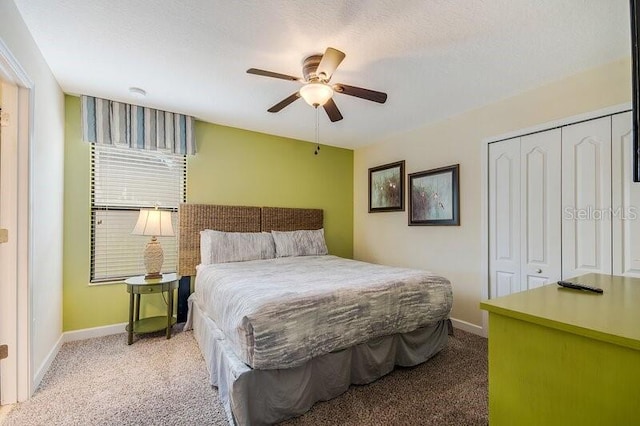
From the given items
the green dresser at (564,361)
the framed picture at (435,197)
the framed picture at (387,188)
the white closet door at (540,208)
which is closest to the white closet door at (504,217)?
the white closet door at (540,208)

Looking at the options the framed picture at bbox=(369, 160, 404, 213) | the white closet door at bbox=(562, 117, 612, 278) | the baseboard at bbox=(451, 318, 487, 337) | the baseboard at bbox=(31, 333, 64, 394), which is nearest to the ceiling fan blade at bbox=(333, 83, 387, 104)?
the white closet door at bbox=(562, 117, 612, 278)

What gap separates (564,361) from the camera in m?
0.88

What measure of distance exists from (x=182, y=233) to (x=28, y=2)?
89.0 inches

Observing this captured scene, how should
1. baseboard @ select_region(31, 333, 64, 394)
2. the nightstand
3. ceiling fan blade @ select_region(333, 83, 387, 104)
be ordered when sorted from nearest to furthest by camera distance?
baseboard @ select_region(31, 333, 64, 394)
ceiling fan blade @ select_region(333, 83, 387, 104)
the nightstand

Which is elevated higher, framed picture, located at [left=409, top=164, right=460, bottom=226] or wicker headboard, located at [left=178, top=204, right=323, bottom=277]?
framed picture, located at [left=409, top=164, right=460, bottom=226]

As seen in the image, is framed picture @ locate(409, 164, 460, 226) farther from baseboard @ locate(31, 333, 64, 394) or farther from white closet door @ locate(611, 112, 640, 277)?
baseboard @ locate(31, 333, 64, 394)

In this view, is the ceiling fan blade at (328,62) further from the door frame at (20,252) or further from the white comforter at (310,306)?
the door frame at (20,252)

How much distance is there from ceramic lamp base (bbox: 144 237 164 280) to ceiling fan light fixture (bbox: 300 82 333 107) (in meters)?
2.24

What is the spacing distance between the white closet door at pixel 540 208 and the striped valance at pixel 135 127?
3613 mm

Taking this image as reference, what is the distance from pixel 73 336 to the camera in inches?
115

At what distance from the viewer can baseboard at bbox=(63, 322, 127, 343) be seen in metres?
2.90

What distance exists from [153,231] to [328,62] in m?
2.37

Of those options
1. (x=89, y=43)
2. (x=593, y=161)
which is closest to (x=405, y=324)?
(x=593, y=161)

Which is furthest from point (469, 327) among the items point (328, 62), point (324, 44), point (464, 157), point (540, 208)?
point (324, 44)
